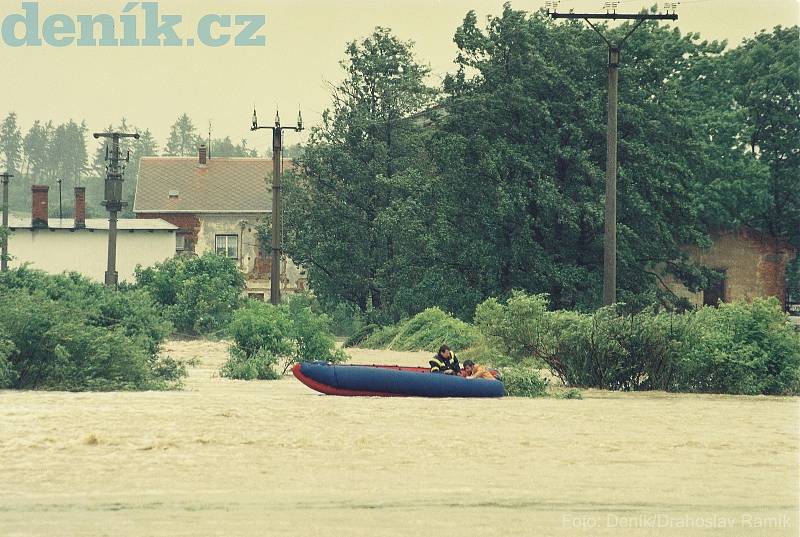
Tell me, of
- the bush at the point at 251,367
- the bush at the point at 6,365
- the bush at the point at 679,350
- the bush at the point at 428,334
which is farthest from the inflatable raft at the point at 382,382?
the bush at the point at 428,334

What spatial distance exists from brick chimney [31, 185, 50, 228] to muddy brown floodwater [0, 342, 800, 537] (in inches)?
1964

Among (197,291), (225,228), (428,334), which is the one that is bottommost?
(428,334)

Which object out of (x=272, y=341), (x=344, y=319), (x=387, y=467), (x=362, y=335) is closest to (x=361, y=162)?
(x=362, y=335)

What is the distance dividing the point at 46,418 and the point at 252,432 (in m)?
3.12

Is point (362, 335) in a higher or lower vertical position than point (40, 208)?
lower

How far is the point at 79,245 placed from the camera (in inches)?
2825

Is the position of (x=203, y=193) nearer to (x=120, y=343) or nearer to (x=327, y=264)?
(x=327, y=264)

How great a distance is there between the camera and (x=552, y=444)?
18.5m

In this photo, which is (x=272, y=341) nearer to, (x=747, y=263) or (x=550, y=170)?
(x=550, y=170)

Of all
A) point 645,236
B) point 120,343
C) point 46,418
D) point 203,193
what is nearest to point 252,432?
point 46,418

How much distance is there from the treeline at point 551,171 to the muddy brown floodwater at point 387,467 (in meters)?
21.9

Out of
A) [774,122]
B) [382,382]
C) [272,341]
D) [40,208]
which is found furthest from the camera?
[40,208]

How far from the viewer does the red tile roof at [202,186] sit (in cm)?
8138

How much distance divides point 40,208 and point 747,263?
126 ft
